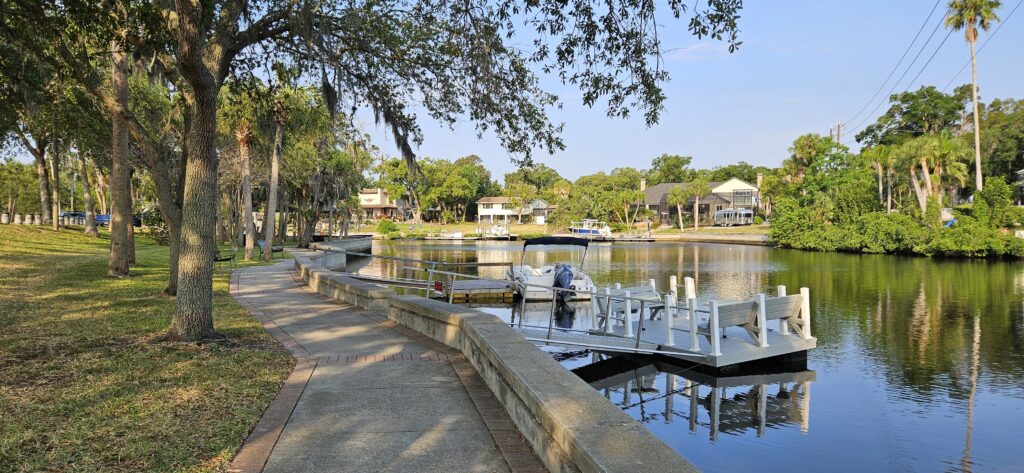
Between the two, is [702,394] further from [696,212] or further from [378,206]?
[378,206]

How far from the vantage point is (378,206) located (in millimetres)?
122625

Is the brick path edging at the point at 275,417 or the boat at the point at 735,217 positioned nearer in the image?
the brick path edging at the point at 275,417

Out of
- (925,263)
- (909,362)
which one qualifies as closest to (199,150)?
(909,362)

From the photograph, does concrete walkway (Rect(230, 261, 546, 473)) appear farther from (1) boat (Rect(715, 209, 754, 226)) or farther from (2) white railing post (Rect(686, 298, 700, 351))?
(1) boat (Rect(715, 209, 754, 226))

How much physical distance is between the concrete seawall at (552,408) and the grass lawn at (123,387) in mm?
2029

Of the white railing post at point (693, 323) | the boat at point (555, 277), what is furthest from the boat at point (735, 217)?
the white railing post at point (693, 323)

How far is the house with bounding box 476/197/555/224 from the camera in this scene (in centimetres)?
11381

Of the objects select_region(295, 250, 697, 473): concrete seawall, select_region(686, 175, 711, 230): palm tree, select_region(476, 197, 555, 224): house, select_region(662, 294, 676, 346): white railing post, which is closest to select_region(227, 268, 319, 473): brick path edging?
select_region(295, 250, 697, 473): concrete seawall

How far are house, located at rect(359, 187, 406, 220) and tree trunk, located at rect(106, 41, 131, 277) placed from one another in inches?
4077

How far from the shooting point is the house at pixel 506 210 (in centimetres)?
11381

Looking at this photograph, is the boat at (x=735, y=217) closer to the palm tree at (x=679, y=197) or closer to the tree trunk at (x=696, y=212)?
the tree trunk at (x=696, y=212)

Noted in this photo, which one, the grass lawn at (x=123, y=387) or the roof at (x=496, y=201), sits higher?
the roof at (x=496, y=201)

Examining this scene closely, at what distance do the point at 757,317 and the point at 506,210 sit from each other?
Result: 99638 millimetres

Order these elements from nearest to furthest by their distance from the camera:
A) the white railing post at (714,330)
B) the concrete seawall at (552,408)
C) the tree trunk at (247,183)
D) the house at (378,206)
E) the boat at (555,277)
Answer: the concrete seawall at (552,408)
the white railing post at (714,330)
the boat at (555,277)
the tree trunk at (247,183)
the house at (378,206)
